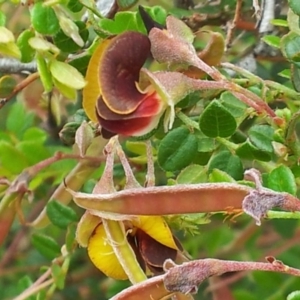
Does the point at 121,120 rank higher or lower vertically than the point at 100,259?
higher

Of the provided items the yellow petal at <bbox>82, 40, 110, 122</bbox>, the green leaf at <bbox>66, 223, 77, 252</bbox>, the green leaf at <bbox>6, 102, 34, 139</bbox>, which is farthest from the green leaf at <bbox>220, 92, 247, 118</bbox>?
the green leaf at <bbox>6, 102, 34, 139</bbox>

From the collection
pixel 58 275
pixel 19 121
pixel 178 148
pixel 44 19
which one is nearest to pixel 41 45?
pixel 44 19

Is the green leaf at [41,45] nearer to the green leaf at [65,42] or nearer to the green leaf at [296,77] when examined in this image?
the green leaf at [65,42]

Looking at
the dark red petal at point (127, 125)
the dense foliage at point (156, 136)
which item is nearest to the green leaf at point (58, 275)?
the dense foliage at point (156, 136)

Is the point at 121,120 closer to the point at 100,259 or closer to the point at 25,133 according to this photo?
the point at 100,259

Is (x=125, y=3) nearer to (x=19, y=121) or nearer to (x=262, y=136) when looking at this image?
(x=262, y=136)

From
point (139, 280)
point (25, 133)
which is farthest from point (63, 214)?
point (139, 280)

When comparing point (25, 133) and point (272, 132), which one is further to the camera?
point (25, 133)

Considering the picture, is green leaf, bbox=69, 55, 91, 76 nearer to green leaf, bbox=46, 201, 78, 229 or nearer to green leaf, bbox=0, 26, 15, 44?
green leaf, bbox=0, 26, 15, 44
